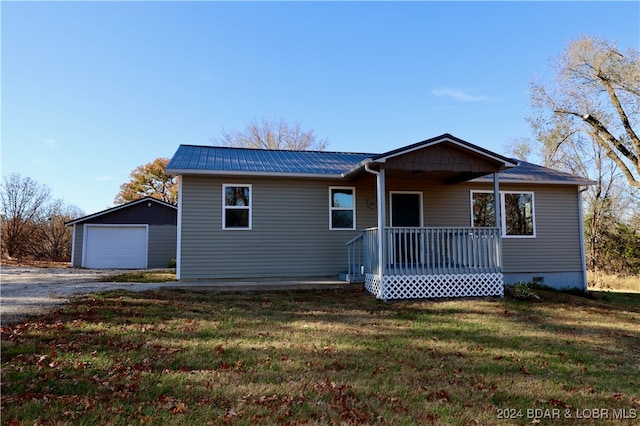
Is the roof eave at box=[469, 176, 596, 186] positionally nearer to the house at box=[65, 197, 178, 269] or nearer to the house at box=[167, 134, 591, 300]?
the house at box=[167, 134, 591, 300]

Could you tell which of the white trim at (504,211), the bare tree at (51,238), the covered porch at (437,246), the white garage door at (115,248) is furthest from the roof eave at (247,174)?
the bare tree at (51,238)

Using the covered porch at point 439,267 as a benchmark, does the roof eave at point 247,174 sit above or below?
above

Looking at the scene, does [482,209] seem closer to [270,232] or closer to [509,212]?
[509,212]

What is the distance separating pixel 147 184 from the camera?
32.1 m

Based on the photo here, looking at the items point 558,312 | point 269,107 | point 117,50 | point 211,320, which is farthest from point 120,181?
point 558,312

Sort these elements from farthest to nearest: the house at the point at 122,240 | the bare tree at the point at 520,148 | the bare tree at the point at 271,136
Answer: the bare tree at the point at 271,136 < the bare tree at the point at 520,148 < the house at the point at 122,240

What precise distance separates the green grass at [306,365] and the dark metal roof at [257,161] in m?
3.54

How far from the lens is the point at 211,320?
607 centimetres

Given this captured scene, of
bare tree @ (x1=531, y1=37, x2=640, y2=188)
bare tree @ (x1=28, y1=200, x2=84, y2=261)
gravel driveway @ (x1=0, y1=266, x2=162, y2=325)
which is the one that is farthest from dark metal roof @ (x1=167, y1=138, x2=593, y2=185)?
bare tree @ (x1=28, y1=200, x2=84, y2=261)

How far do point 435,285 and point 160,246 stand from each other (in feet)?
45.9

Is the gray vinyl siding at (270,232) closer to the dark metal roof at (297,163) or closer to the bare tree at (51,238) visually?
the dark metal roof at (297,163)

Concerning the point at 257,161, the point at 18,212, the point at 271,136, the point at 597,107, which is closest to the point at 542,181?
the point at 257,161

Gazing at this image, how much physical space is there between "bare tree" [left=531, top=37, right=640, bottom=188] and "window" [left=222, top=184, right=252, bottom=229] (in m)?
14.9

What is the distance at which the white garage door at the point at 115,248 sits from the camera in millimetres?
17875
